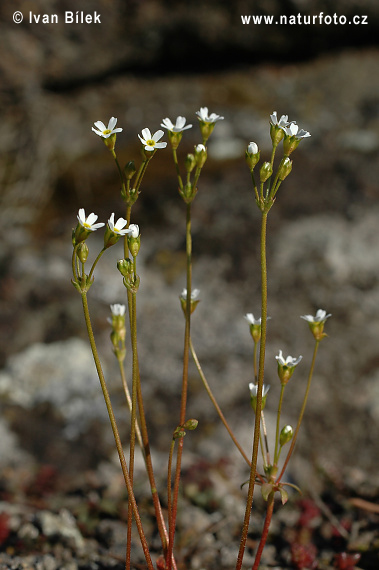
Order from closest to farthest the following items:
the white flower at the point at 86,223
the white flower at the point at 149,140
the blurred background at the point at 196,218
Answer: the white flower at the point at 86,223
the white flower at the point at 149,140
the blurred background at the point at 196,218

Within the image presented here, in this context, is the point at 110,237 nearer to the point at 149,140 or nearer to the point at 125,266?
the point at 125,266

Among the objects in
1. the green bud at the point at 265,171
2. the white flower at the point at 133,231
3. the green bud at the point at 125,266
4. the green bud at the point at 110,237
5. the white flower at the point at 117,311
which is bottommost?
the white flower at the point at 117,311

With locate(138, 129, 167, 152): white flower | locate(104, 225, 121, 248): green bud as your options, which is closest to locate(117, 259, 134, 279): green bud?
locate(104, 225, 121, 248): green bud

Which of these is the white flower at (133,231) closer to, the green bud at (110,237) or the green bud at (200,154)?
the green bud at (110,237)

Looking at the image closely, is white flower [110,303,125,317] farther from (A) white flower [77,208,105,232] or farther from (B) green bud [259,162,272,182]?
(B) green bud [259,162,272,182]

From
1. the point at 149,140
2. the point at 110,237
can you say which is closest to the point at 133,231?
the point at 110,237

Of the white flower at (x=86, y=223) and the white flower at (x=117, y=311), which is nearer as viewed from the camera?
the white flower at (x=86, y=223)

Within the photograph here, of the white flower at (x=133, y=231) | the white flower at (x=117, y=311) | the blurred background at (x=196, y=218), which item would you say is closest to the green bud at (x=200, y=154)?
the white flower at (x=133, y=231)

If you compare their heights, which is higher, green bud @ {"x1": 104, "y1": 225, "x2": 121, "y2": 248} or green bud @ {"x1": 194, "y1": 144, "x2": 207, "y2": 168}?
green bud @ {"x1": 194, "y1": 144, "x2": 207, "y2": 168}

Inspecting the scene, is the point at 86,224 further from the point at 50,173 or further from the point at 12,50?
the point at 12,50
